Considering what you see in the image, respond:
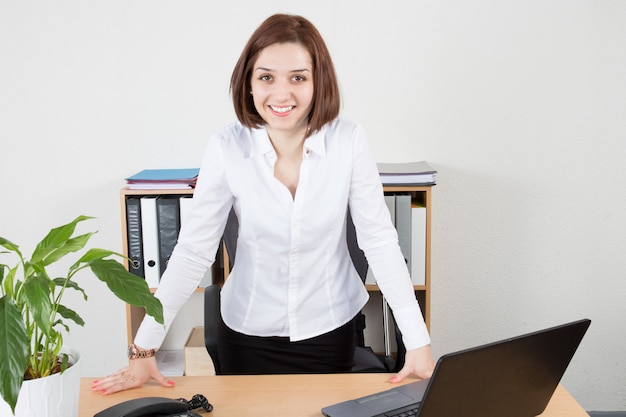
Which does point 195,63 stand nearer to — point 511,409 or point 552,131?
point 552,131

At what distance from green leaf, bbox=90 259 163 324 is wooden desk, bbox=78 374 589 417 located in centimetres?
35

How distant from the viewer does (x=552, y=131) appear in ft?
8.86

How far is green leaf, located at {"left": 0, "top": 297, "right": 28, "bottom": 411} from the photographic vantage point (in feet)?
3.29

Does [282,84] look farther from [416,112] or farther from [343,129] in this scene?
[416,112]

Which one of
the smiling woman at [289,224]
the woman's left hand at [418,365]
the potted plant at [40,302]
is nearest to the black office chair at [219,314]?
the smiling woman at [289,224]

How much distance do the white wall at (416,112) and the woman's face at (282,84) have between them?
1.01 metres

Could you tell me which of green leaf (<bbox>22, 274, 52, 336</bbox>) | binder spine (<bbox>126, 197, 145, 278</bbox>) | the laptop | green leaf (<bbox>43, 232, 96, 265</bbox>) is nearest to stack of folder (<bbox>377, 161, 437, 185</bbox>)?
binder spine (<bbox>126, 197, 145, 278</bbox>)

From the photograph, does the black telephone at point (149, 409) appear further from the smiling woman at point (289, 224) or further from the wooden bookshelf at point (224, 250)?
the wooden bookshelf at point (224, 250)

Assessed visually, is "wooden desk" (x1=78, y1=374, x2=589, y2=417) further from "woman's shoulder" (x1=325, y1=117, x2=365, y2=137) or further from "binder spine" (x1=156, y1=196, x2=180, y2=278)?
"binder spine" (x1=156, y1=196, x2=180, y2=278)

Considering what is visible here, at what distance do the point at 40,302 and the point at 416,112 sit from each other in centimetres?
190

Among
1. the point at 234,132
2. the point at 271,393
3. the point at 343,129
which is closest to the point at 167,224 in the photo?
the point at 234,132

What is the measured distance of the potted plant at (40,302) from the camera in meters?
1.01

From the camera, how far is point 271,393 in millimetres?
1495

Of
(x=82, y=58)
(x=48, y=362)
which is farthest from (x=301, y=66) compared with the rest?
(x=82, y=58)
